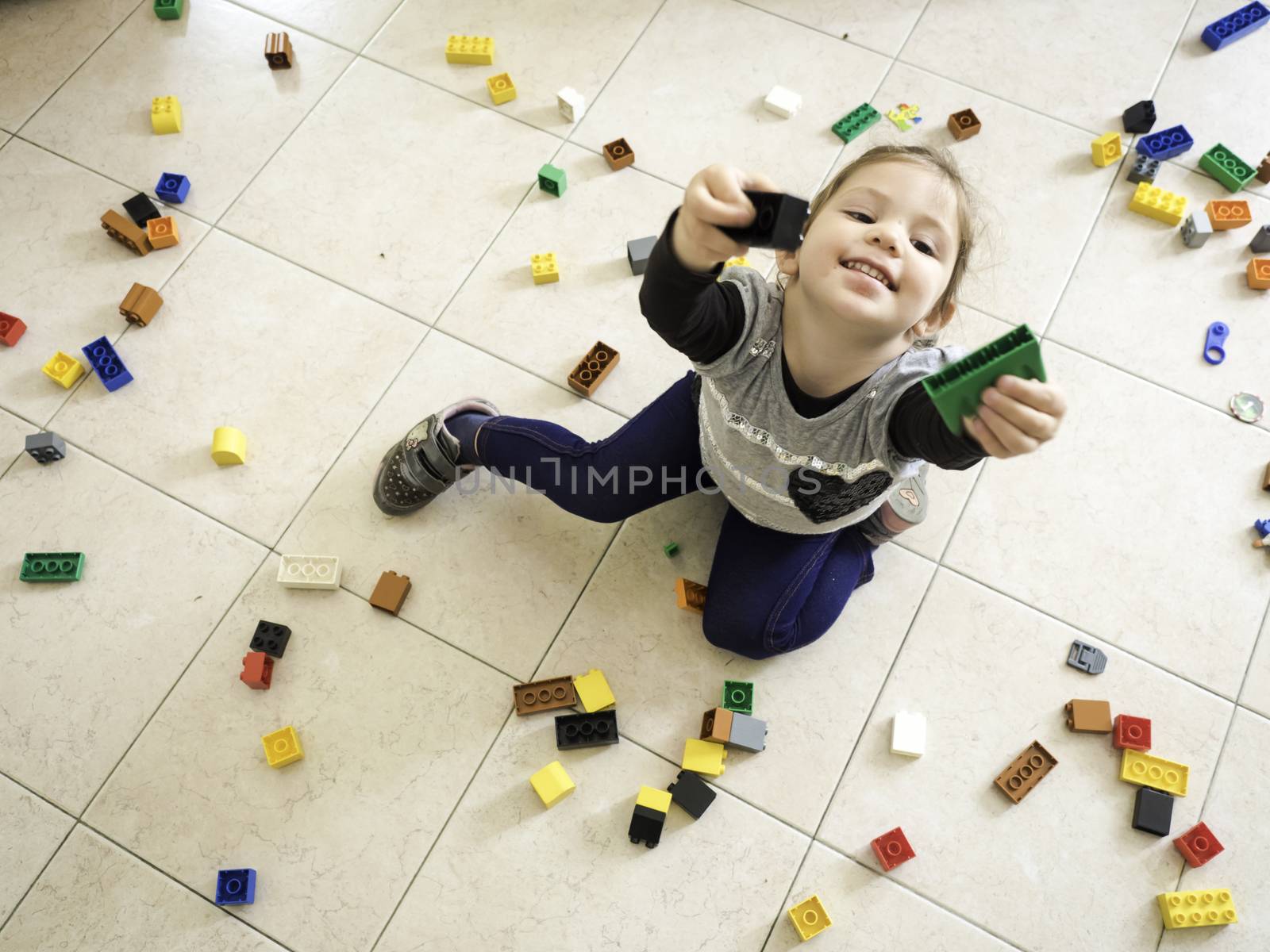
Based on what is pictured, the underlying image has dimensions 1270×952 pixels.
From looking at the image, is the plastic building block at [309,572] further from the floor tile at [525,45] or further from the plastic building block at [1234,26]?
the plastic building block at [1234,26]

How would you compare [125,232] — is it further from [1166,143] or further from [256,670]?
[1166,143]

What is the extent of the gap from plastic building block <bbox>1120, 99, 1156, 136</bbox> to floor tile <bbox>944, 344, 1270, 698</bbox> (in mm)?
423

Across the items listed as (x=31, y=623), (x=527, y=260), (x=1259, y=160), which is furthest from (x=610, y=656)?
(x=1259, y=160)

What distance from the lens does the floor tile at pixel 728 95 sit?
5.19 feet

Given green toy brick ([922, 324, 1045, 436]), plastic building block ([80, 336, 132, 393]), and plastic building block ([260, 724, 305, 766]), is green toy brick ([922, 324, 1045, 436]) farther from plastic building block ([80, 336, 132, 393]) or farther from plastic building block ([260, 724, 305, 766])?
plastic building block ([80, 336, 132, 393])

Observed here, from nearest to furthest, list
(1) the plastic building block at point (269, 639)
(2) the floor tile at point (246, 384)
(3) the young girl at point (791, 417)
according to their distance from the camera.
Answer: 1. (3) the young girl at point (791, 417)
2. (1) the plastic building block at point (269, 639)
3. (2) the floor tile at point (246, 384)

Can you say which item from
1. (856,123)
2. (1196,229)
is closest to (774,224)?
(856,123)

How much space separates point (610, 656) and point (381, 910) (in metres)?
0.41

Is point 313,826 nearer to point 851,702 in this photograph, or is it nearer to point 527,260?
point 851,702

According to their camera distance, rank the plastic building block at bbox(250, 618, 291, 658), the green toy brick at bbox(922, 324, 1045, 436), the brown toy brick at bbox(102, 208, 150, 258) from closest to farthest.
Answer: the green toy brick at bbox(922, 324, 1045, 436)
the plastic building block at bbox(250, 618, 291, 658)
the brown toy brick at bbox(102, 208, 150, 258)

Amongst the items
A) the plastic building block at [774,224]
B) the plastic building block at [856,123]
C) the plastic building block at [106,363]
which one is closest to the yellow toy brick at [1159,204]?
the plastic building block at [856,123]

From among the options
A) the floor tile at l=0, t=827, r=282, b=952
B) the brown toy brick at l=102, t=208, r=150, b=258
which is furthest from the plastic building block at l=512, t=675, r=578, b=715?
the brown toy brick at l=102, t=208, r=150, b=258

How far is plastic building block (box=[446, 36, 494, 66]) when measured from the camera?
1.63m

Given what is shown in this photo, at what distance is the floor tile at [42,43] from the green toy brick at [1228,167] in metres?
1.78
